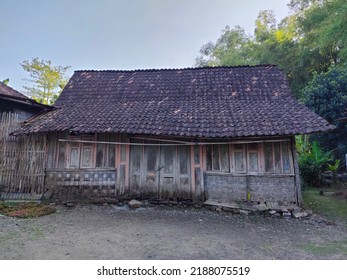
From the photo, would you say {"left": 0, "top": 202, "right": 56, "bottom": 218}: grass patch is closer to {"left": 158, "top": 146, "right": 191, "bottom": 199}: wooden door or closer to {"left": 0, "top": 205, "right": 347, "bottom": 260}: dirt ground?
{"left": 0, "top": 205, "right": 347, "bottom": 260}: dirt ground

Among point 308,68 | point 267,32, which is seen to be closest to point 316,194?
point 308,68

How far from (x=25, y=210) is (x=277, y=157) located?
8058mm

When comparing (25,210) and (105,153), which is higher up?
(105,153)

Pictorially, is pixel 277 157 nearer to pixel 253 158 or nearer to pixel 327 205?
pixel 253 158

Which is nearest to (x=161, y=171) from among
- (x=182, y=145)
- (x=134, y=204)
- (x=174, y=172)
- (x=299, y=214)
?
(x=174, y=172)

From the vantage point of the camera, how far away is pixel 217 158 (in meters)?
7.43

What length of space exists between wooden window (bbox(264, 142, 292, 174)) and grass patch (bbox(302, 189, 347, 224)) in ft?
5.45

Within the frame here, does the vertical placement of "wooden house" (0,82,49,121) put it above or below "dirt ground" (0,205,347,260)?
above

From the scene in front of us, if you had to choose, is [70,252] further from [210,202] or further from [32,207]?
[210,202]

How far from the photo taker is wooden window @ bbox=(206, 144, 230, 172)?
7.36 m

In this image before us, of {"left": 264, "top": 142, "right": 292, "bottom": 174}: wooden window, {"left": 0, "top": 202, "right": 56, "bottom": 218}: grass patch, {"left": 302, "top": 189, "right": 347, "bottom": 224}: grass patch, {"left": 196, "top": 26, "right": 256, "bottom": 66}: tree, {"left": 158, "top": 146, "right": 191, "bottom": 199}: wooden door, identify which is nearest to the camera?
{"left": 0, "top": 202, "right": 56, "bottom": 218}: grass patch

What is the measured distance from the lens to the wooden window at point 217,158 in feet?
24.1

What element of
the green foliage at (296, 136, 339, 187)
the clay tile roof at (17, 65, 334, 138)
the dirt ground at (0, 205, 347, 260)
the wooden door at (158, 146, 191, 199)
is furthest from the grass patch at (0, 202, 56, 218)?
the green foliage at (296, 136, 339, 187)

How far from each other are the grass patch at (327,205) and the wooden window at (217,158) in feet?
10.3
